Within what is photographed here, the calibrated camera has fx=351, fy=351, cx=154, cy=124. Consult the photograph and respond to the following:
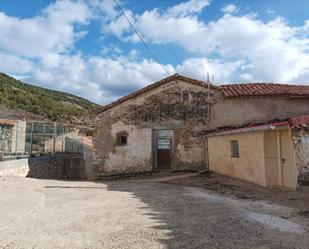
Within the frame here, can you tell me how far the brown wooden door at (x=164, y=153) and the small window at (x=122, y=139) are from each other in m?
1.84

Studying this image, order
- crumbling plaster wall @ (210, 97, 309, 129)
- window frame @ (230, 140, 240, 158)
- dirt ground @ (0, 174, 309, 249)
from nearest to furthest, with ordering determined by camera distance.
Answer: dirt ground @ (0, 174, 309, 249)
window frame @ (230, 140, 240, 158)
crumbling plaster wall @ (210, 97, 309, 129)

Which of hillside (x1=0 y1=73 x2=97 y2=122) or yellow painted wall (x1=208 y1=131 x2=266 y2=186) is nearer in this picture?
yellow painted wall (x1=208 y1=131 x2=266 y2=186)

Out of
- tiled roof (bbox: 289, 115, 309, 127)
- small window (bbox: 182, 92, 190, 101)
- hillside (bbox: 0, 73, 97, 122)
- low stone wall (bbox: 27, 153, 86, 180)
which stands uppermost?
hillside (bbox: 0, 73, 97, 122)

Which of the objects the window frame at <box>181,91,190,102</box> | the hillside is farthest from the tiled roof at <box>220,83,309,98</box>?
the hillside

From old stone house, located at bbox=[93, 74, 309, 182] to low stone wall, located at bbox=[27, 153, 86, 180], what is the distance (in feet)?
12.6

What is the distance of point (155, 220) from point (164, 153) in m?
12.4

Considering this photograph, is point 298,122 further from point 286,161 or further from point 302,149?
point 286,161

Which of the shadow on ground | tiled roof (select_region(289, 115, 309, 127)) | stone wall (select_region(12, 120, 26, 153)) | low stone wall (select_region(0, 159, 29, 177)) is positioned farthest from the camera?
stone wall (select_region(12, 120, 26, 153))

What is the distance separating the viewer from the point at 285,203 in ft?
30.2

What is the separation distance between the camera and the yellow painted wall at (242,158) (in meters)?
12.5

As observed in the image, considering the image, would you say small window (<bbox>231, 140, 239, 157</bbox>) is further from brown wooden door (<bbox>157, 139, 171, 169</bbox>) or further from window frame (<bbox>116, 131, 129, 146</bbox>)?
window frame (<bbox>116, 131, 129, 146</bbox>)

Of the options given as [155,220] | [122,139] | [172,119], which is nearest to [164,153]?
[172,119]

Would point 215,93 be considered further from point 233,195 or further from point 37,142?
point 37,142

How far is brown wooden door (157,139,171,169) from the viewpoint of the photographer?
Result: 19656 mm
